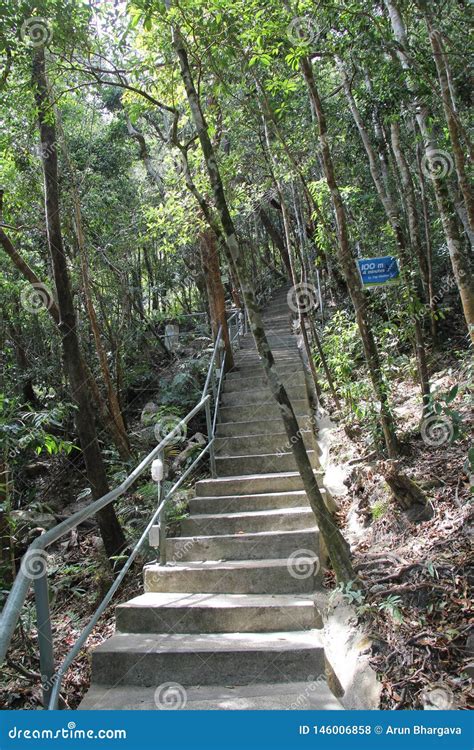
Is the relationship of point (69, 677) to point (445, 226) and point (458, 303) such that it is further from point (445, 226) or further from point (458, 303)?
point (458, 303)

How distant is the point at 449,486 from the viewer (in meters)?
4.21

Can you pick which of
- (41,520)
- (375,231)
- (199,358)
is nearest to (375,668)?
(41,520)

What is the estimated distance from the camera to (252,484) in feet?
17.6

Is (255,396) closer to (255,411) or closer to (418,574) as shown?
(255,411)

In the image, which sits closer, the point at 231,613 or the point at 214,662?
the point at 214,662

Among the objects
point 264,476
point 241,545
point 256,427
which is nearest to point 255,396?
point 256,427

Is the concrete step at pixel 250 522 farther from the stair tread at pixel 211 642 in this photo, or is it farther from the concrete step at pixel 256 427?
the concrete step at pixel 256 427

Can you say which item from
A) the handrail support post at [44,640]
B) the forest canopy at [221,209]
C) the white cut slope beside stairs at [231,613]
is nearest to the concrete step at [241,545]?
the white cut slope beside stairs at [231,613]

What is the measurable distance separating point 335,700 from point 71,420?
25.3 ft

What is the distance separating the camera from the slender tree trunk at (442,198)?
417 cm

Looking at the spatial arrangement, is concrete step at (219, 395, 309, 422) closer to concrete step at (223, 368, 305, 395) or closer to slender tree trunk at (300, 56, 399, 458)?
concrete step at (223, 368, 305, 395)

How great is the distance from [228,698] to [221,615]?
27.4 inches

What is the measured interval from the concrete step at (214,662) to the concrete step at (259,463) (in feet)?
8.13

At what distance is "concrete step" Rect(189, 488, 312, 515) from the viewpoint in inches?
196
